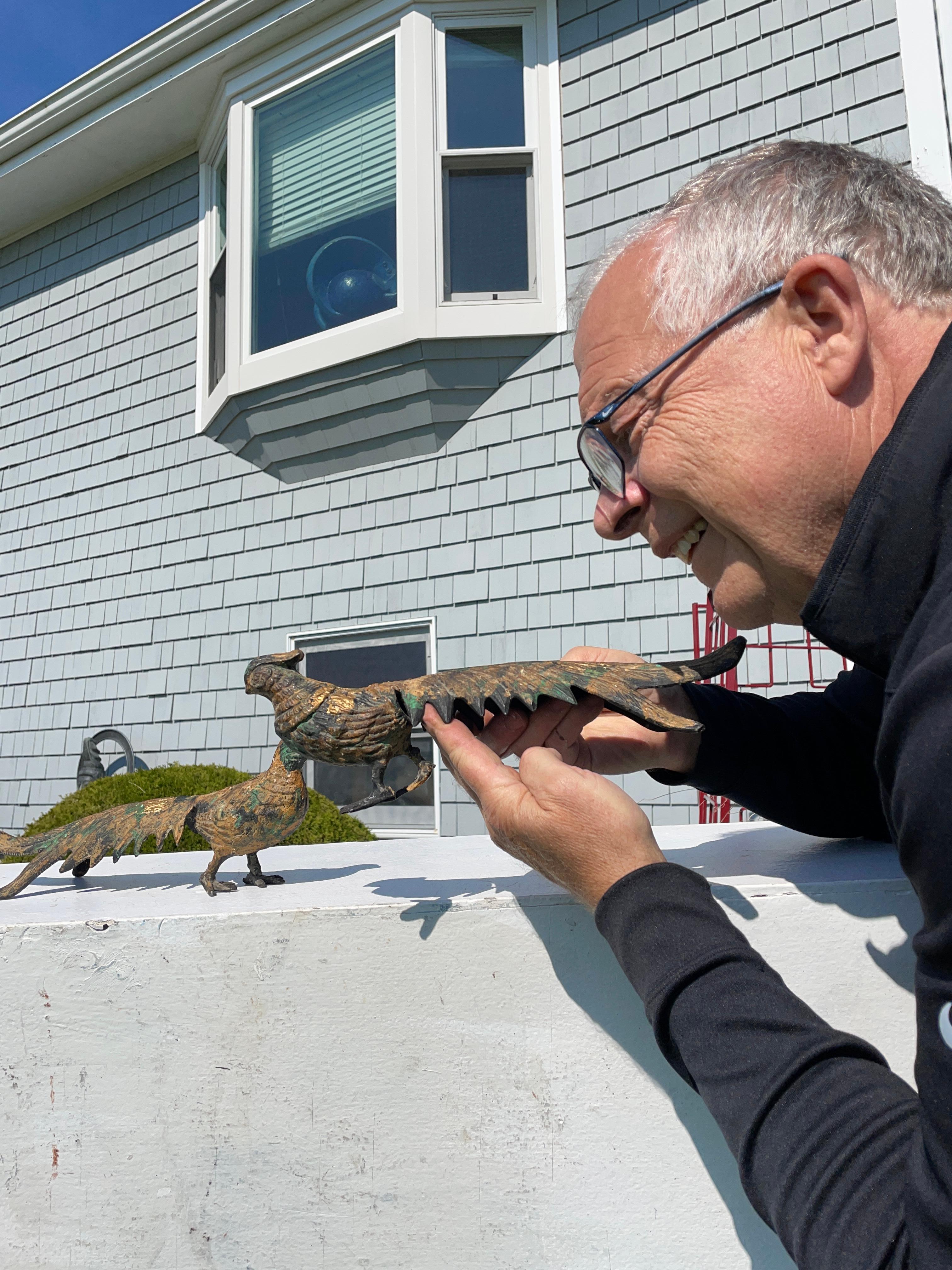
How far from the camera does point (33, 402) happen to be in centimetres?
822

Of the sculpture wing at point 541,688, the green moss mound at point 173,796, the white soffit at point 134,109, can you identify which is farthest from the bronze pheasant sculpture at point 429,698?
the white soffit at point 134,109

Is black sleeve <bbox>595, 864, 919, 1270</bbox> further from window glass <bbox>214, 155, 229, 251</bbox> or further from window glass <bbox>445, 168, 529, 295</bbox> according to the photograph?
window glass <bbox>214, 155, 229, 251</bbox>

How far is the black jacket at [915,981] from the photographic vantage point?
2.48 feet

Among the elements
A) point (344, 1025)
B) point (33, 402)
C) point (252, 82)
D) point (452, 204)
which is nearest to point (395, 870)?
point (344, 1025)

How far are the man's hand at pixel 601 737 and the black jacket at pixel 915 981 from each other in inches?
17.6

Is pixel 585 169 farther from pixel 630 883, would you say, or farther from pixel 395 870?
pixel 630 883

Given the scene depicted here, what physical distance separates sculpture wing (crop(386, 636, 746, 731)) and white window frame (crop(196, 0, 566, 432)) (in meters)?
4.60

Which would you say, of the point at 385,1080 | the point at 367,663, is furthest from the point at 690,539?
the point at 367,663

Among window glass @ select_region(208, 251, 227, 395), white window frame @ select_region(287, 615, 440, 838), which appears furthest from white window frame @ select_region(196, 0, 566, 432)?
white window frame @ select_region(287, 615, 440, 838)

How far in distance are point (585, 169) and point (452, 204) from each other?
2.88 feet

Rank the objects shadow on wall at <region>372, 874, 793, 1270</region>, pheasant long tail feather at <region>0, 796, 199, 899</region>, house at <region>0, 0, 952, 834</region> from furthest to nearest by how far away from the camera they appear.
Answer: house at <region>0, 0, 952, 834</region> → pheasant long tail feather at <region>0, 796, 199, 899</region> → shadow on wall at <region>372, 874, 793, 1270</region>

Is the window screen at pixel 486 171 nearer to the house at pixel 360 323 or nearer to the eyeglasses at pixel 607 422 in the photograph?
the house at pixel 360 323

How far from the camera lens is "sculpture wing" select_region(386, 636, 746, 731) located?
1353 millimetres

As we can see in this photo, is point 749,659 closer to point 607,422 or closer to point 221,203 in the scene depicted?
point 607,422
